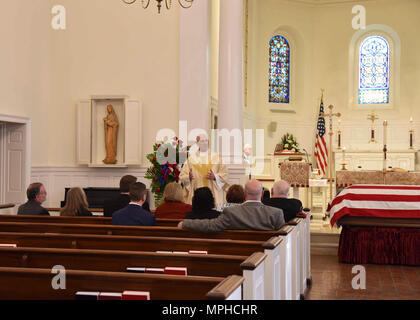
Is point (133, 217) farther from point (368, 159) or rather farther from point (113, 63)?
point (368, 159)

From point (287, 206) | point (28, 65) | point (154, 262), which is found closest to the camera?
point (154, 262)

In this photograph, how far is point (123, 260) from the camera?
3553 mm

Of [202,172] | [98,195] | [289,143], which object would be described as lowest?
[98,195]

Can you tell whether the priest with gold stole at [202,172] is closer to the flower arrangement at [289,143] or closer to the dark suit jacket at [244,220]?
the dark suit jacket at [244,220]

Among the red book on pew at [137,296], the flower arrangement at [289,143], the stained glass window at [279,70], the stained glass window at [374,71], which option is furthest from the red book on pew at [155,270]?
the stained glass window at [374,71]

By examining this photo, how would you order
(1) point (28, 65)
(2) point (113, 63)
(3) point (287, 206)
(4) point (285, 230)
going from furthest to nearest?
(2) point (113, 63)
(1) point (28, 65)
(3) point (287, 206)
(4) point (285, 230)

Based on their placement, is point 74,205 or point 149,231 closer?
point 149,231

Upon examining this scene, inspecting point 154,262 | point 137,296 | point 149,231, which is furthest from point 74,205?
point 137,296

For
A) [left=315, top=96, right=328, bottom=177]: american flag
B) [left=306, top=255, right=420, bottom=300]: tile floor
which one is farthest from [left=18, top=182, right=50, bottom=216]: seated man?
[left=315, top=96, right=328, bottom=177]: american flag

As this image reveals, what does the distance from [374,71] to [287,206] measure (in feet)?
41.5

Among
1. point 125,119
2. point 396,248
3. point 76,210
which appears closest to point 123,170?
point 125,119

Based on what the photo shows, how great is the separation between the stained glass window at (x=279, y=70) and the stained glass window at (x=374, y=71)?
2.35m

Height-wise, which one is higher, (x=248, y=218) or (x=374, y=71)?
(x=374, y=71)
